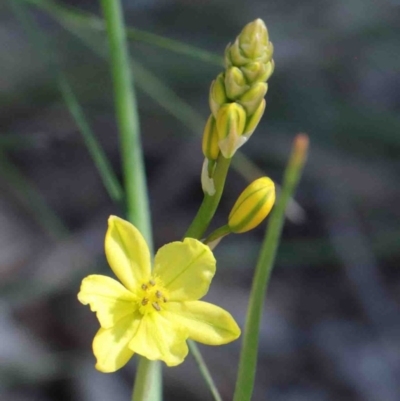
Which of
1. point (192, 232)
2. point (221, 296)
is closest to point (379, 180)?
point (221, 296)

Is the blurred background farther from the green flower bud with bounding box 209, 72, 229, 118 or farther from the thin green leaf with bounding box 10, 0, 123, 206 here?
the green flower bud with bounding box 209, 72, 229, 118

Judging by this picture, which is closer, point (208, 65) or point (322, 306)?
point (208, 65)

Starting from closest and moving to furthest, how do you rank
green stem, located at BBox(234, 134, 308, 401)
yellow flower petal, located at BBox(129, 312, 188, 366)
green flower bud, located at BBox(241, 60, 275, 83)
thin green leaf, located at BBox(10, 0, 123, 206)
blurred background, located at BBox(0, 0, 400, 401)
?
green stem, located at BBox(234, 134, 308, 401) < green flower bud, located at BBox(241, 60, 275, 83) < yellow flower petal, located at BBox(129, 312, 188, 366) < thin green leaf, located at BBox(10, 0, 123, 206) < blurred background, located at BBox(0, 0, 400, 401)

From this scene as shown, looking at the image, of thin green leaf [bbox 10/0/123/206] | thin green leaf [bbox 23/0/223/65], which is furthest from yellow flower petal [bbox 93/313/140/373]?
thin green leaf [bbox 23/0/223/65]

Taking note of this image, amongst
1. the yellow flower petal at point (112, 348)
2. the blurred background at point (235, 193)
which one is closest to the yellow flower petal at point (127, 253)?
the yellow flower petal at point (112, 348)

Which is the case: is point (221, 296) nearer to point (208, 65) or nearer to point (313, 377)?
point (313, 377)

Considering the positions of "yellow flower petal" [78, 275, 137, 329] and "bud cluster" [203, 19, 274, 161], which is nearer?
"bud cluster" [203, 19, 274, 161]

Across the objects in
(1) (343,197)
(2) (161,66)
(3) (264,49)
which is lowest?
(3) (264,49)
